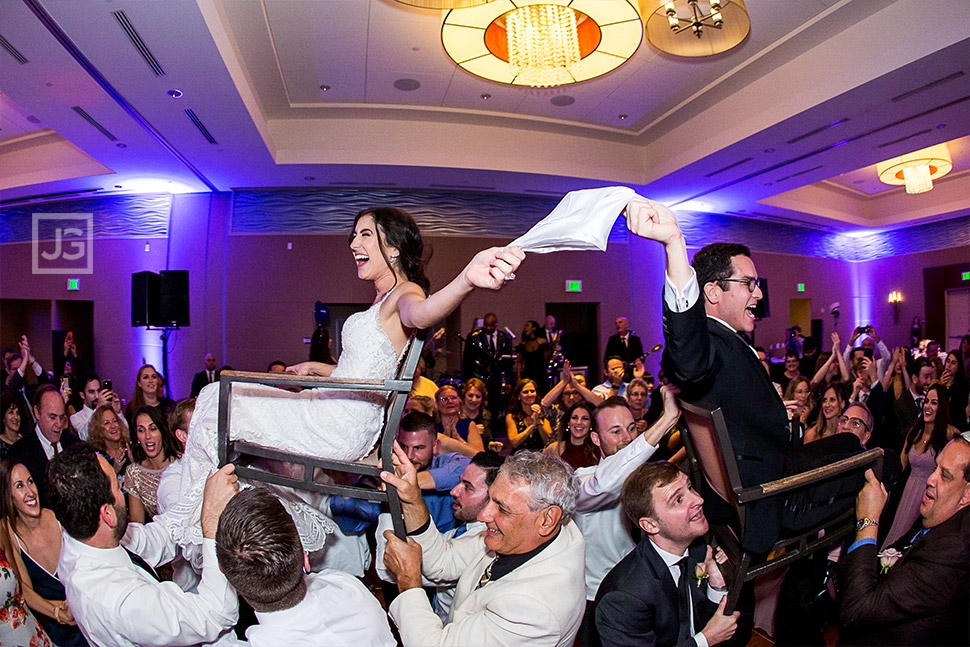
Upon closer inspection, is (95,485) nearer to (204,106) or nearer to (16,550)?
(16,550)

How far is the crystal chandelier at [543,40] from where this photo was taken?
5035 mm

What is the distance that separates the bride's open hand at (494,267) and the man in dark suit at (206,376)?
7.18 metres

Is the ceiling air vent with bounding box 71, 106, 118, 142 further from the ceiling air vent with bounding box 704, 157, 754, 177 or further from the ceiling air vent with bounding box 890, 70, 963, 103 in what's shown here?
the ceiling air vent with bounding box 890, 70, 963, 103

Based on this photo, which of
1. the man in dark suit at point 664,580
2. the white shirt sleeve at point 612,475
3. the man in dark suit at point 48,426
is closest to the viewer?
the man in dark suit at point 664,580

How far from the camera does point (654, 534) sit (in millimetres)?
1940

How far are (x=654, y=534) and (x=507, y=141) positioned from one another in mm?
7109

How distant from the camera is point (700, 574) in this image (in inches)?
79.4

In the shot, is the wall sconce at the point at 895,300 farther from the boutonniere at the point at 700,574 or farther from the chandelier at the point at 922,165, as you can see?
the boutonniere at the point at 700,574

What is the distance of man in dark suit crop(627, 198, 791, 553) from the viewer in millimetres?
1457

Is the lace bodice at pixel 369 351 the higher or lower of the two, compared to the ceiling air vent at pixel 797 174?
lower

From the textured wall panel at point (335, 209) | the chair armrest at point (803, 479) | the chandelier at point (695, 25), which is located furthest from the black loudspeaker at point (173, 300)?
the chair armrest at point (803, 479)

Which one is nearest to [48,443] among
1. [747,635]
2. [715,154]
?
[747,635]

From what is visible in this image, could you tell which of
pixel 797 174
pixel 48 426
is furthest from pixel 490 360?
pixel 48 426

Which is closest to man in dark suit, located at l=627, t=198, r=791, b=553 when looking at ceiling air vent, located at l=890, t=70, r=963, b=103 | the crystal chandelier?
the crystal chandelier
